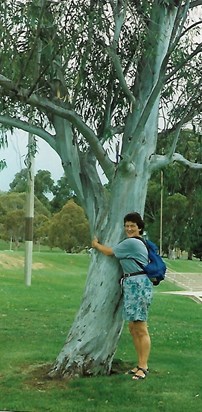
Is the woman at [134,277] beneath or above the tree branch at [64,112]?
beneath

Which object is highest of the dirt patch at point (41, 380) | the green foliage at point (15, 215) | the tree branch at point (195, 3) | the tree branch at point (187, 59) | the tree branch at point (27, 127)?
the green foliage at point (15, 215)

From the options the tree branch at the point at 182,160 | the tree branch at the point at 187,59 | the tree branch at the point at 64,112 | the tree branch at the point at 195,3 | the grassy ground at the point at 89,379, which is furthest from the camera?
the tree branch at the point at 182,160

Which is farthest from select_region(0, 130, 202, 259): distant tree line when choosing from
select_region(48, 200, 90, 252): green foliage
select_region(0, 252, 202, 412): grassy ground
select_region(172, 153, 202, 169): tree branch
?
select_region(172, 153, 202, 169): tree branch

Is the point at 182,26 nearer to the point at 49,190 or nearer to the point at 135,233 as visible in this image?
the point at 135,233

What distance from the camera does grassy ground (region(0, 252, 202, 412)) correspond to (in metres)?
7.12

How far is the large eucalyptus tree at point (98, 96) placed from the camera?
7.54 m

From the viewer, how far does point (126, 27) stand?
335 inches

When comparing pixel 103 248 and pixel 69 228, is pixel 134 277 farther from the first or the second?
pixel 69 228

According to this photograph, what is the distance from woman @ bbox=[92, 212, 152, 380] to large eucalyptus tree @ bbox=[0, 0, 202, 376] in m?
0.24

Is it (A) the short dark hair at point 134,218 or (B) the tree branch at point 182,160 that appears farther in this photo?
(B) the tree branch at point 182,160

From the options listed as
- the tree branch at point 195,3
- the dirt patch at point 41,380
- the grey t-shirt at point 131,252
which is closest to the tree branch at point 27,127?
the grey t-shirt at point 131,252

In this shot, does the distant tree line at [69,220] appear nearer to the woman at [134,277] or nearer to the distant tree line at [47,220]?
the distant tree line at [47,220]

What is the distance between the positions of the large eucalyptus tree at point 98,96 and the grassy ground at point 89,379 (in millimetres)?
482

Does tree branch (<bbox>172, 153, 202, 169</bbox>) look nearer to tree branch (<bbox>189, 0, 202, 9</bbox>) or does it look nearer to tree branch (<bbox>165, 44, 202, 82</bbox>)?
tree branch (<bbox>165, 44, 202, 82</bbox>)
